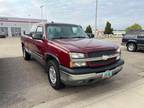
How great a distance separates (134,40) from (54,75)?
892 centimetres

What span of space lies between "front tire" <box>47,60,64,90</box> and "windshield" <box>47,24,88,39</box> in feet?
2.97

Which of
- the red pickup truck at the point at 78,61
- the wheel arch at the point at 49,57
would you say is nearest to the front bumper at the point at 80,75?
the red pickup truck at the point at 78,61

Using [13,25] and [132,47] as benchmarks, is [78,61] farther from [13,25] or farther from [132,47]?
[13,25]

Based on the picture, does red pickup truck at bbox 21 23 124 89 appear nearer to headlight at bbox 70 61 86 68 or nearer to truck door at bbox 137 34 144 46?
headlight at bbox 70 61 86 68

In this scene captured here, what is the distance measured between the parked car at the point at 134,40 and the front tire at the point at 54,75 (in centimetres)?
843

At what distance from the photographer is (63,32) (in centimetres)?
560

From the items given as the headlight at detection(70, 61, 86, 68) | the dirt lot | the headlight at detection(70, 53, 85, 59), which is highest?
the headlight at detection(70, 53, 85, 59)

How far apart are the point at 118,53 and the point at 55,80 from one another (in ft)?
6.17

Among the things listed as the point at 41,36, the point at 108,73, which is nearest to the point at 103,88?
the point at 108,73

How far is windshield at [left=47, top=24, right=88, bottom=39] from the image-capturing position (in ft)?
17.5

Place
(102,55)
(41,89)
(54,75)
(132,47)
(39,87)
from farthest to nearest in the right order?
1. (132,47)
2. (39,87)
3. (41,89)
4. (54,75)
5. (102,55)

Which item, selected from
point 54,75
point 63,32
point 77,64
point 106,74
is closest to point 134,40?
point 63,32

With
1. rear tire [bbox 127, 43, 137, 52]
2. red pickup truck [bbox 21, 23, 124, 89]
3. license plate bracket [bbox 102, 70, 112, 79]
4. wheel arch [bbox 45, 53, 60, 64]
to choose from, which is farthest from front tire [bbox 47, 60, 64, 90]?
rear tire [bbox 127, 43, 137, 52]

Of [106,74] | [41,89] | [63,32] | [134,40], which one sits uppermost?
[63,32]
